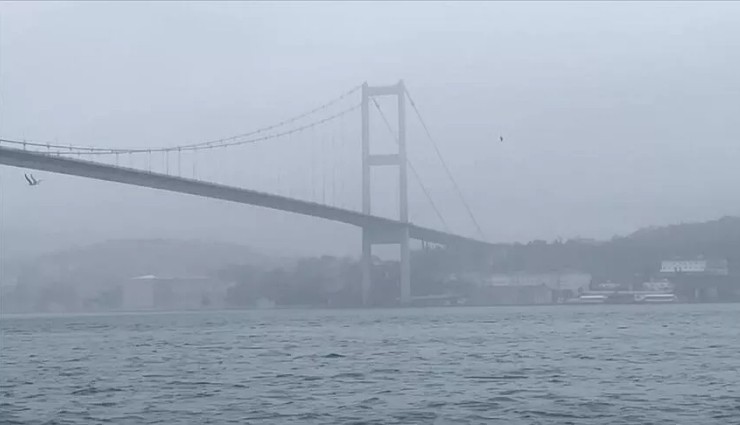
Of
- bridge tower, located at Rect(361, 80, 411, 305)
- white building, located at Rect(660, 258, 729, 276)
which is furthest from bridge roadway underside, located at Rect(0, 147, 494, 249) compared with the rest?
white building, located at Rect(660, 258, 729, 276)

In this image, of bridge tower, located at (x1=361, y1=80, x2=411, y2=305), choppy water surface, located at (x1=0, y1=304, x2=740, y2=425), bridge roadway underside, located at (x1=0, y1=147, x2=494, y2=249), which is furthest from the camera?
bridge tower, located at (x1=361, y1=80, x2=411, y2=305)

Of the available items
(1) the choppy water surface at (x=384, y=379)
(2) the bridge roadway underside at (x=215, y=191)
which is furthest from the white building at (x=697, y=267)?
(1) the choppy water surface at (x=384, y=379)

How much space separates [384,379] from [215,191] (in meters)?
21.9

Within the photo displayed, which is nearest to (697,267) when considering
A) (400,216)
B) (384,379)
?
(400,216)

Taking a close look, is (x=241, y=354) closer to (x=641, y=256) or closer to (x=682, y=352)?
(x=682, y=352)

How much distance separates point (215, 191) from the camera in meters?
34.5

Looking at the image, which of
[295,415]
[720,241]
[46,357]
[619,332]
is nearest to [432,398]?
[295,415]

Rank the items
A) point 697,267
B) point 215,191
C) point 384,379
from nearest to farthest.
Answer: point 384,379 → point 215,191 → point 697,267

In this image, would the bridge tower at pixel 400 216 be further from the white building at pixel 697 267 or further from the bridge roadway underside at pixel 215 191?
the white building at pixel 697 267

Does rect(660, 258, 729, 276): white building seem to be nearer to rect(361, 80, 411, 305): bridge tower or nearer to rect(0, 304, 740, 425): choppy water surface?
rect(361, 80, 411, 305): bridge tower

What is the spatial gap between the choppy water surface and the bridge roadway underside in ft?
25.7

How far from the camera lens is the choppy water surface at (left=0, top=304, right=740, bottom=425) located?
33.3 ft

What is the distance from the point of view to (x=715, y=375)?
13031 mm

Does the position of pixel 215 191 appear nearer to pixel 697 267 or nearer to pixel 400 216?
pixel 400 216
